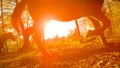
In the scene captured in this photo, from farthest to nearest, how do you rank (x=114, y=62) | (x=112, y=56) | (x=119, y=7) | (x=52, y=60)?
1. (x=119, y=7)
2. (x=52, y=60)
3. (x=112, y=56)
4. (x=114, y=62)

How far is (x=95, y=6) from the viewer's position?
21.3 feet

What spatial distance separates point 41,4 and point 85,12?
4.32 ft

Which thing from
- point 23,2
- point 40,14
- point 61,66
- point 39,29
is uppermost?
point 23,2

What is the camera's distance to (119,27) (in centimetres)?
2184

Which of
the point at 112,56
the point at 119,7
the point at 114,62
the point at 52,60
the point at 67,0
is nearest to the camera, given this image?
the point at 114,62

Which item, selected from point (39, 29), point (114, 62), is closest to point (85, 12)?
point (39, 29)

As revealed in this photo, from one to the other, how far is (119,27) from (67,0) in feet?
54.3

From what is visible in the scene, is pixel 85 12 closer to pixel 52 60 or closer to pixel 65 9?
pixel 65 9

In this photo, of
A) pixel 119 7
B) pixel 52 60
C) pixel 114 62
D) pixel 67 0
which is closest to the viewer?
pixel 114 62

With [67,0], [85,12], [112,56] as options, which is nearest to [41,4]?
[67,0]

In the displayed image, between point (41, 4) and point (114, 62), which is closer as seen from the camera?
point (114, 62)

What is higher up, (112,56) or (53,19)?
(53,19)

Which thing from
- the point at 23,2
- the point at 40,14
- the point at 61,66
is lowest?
the point at 61,66

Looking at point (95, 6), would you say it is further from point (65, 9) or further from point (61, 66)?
point (61, 66)
